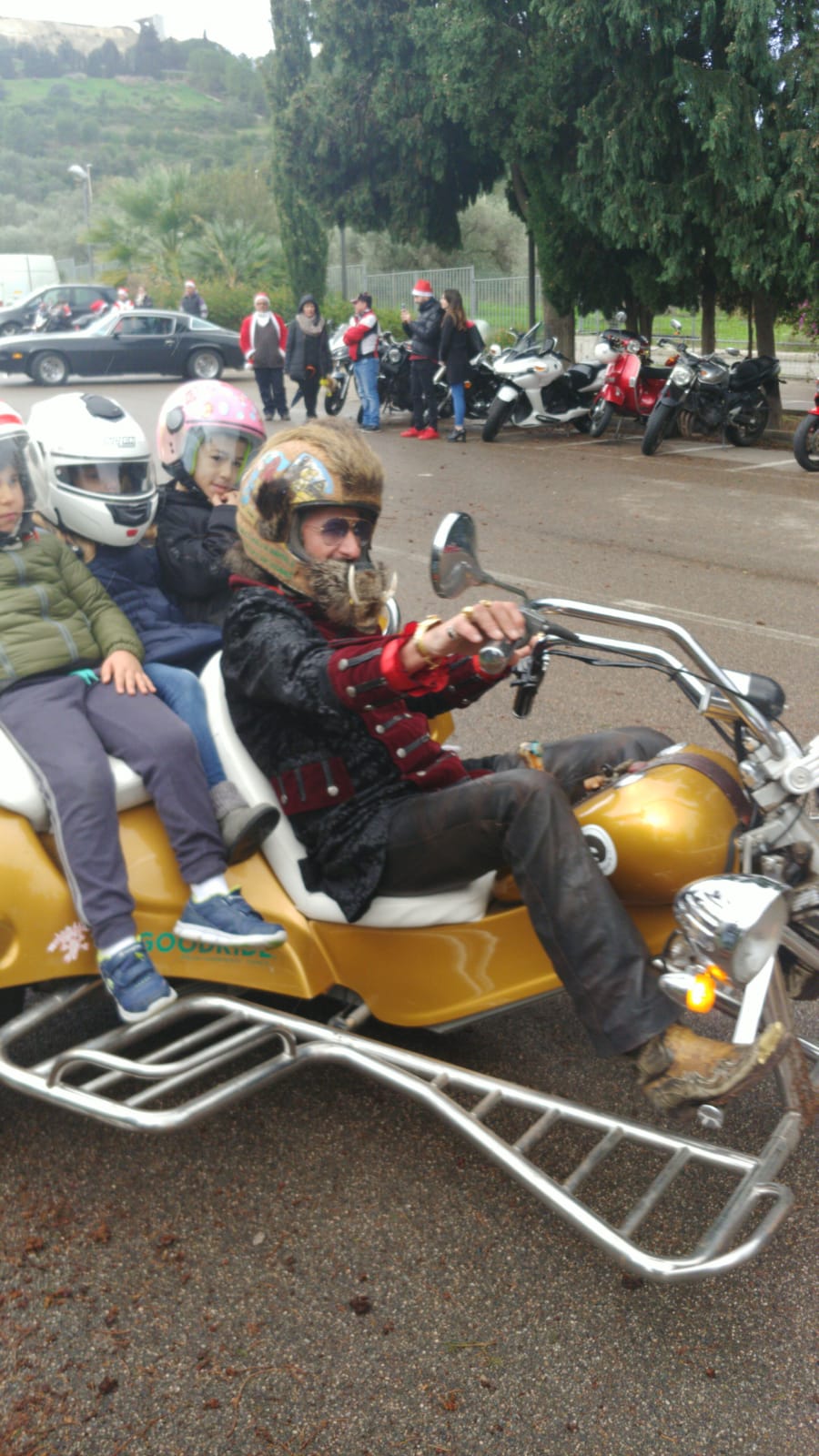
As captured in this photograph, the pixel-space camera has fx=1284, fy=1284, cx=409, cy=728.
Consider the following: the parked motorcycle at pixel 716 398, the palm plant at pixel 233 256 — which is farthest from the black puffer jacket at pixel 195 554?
the palm plant at pixel 233 256

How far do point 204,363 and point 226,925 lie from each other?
2378 centimetres

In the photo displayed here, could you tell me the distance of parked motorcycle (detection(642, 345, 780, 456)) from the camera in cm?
1291

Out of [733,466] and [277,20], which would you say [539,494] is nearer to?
[733,466]

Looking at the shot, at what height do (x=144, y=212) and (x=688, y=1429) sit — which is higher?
(x=144, y=212)

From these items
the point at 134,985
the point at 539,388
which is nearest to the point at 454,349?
the point at 539,388

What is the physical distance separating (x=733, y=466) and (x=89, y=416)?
10.3 m

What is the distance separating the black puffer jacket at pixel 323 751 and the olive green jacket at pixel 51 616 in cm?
42

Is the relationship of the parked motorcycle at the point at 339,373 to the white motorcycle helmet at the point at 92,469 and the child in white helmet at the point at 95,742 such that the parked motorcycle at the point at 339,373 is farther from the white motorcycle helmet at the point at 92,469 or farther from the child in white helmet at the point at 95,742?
the child in white helmet at the point at 95,742

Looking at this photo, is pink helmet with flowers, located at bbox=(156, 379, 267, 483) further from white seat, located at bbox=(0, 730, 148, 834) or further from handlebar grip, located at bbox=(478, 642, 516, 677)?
handlebar grip, located at bbox=(478, 642, 516, 677)

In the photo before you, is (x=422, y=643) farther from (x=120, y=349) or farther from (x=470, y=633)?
(x=120, y=349)

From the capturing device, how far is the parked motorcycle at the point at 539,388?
14227 mm

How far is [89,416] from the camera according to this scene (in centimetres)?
323

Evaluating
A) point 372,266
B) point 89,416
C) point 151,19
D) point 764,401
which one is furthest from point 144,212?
point 151,19

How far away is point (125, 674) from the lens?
3.02 metres
